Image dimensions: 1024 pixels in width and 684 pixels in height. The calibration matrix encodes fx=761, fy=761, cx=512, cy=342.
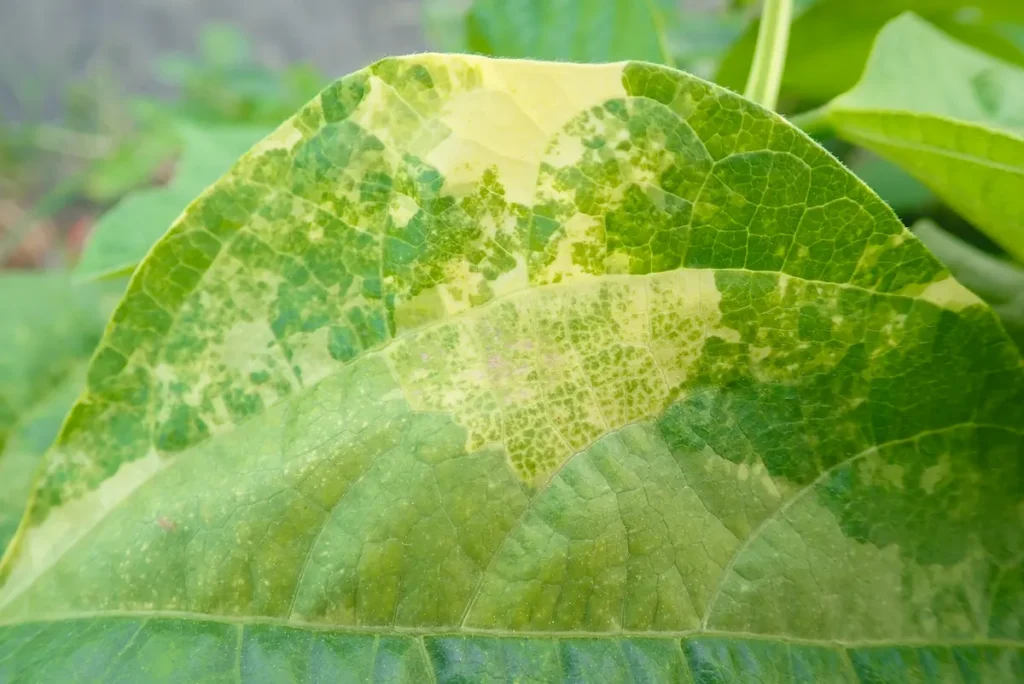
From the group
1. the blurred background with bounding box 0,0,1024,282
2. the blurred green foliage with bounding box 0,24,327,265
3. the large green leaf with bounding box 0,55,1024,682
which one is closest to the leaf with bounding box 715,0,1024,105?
the blurred background with bounding box 0,0,1024,282

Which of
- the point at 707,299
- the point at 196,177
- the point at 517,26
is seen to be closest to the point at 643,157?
the point at 707,299

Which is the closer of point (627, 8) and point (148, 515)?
point (148, 515)

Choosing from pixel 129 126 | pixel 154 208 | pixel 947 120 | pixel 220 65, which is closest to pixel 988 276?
pixel 947 120

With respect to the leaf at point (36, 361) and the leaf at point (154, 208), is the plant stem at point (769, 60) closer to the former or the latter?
A: the leaf at point (154, 208)

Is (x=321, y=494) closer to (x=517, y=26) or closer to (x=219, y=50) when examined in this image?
(x=517, y=26)

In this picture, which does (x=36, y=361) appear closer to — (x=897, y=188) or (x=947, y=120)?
(x=947, y=120)

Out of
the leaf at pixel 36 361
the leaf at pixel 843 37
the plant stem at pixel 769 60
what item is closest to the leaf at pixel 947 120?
the plant stem at pixel 769 60

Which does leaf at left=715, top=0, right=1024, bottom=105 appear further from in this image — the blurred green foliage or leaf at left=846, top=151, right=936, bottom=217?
the blurred green foliage
